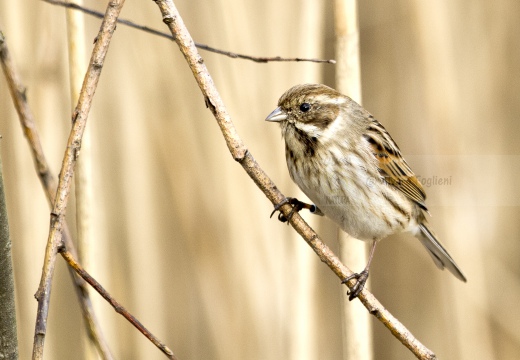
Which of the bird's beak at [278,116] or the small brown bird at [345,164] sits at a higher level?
the bird's beak at [278,116]

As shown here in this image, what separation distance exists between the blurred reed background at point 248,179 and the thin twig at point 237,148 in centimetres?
111

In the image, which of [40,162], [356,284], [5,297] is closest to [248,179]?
[356,284]

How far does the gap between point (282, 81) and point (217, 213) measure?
61cm

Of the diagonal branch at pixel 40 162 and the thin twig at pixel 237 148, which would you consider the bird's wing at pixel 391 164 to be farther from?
the diagonal branch at pixel 40 162

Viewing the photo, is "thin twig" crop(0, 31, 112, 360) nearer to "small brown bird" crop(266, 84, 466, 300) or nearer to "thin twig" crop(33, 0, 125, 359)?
"thin twig" crop(33, 0, 125, 359)

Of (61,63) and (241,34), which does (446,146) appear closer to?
(241,34)

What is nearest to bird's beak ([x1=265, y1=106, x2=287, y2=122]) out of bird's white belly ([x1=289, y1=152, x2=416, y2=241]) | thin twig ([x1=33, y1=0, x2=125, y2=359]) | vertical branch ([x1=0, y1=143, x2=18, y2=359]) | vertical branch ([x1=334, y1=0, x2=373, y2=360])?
bird's white belly ([x1=289, y1=152, x2=416, y2=241])

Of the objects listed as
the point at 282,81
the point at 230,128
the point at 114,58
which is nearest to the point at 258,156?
the point at 282,81

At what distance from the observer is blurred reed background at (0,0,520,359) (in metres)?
2.77

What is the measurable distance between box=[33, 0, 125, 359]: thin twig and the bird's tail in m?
1.56

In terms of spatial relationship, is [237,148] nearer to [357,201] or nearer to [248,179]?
[357,201]

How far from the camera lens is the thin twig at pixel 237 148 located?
1.40 metres

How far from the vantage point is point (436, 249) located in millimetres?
2494

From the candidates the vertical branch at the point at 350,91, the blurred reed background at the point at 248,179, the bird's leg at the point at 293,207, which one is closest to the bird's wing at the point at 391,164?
the vertical branch at the point at 350,91
